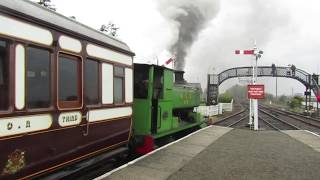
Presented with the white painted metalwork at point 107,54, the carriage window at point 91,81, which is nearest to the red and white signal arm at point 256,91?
the white painted metalwork at point 107,54

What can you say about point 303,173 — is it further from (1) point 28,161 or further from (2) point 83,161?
(1) point 28,161

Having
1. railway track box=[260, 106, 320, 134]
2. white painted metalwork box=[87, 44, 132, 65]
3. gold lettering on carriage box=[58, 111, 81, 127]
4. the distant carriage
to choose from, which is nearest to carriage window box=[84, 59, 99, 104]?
the distant carriage

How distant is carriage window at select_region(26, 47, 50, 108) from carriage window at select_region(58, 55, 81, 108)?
1.15 ft

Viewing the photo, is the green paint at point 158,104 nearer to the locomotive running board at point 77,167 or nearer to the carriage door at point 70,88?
the locomotive running board at point 77,167

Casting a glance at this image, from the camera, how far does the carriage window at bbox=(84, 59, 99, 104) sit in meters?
7.24

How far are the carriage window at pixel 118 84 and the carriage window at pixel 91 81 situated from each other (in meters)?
0.91

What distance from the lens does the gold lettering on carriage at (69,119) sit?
20.9 ft

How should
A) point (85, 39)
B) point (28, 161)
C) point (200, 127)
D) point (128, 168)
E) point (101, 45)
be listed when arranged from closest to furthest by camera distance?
1. point (28, 161)
2. point (85, 39)
3. point (101, 45)
4. point (128, 168)
5. point (200, 127)

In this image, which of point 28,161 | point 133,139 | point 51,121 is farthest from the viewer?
point 133,139

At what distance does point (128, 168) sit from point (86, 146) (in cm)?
161

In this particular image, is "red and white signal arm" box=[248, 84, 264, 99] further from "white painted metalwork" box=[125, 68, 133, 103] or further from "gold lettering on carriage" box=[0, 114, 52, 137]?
"gold lettering on carriage" box=[0, 114, 52, 137]

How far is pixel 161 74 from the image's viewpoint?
458 inches

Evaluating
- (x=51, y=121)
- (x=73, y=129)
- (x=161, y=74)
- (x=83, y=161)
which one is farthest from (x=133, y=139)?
(x=51, y=121)

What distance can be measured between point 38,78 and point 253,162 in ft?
20.5
